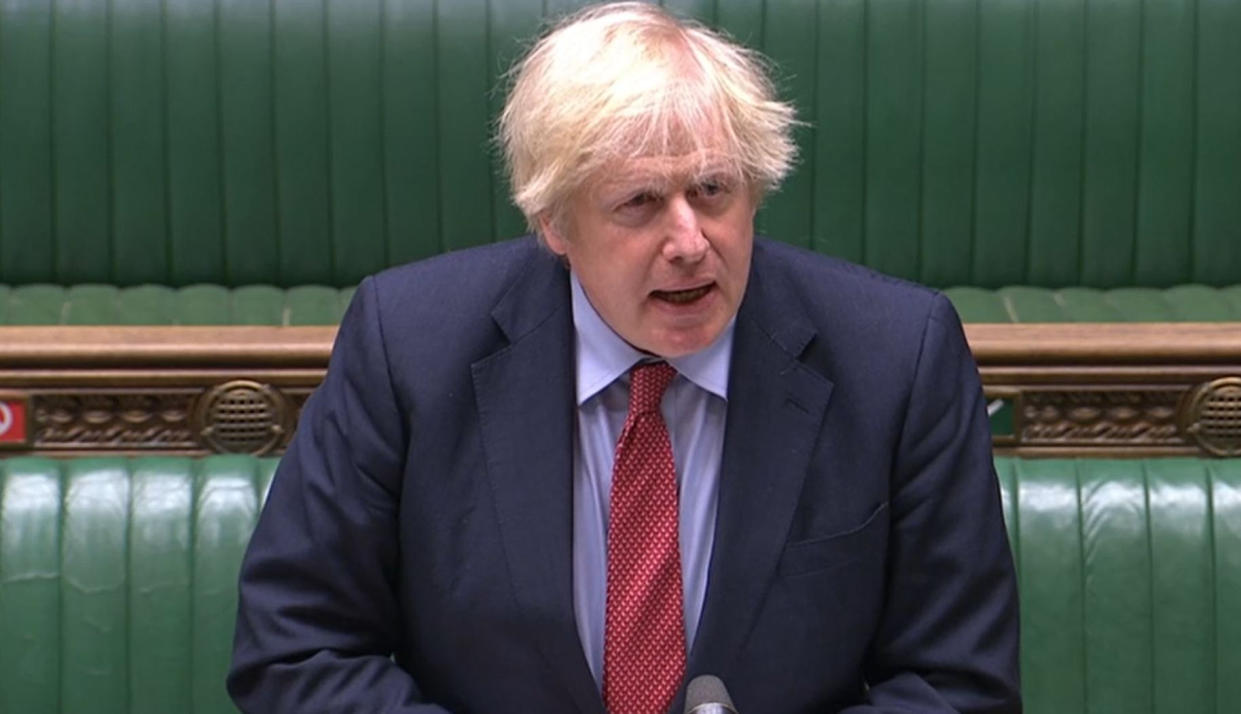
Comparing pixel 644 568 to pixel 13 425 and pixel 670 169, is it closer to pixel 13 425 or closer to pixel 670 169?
pixel 670 169

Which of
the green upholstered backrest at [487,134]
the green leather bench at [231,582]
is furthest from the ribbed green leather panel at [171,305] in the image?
the green leather bench at [231,582]

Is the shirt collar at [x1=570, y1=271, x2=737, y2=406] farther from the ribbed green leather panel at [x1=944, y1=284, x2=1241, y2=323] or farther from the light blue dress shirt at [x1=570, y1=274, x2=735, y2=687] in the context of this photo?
the ribbed green leather panel at [x1=944, y1=284, x2=1241, y2=323]

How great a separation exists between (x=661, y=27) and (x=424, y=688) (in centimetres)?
52

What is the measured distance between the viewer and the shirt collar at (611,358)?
163 centimetres

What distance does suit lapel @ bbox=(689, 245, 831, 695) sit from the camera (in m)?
1.59

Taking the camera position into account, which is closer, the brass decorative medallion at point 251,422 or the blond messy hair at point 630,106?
the blond messy hair at point 630,106

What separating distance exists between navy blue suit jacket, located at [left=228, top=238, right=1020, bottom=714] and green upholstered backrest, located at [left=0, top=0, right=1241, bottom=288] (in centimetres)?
172

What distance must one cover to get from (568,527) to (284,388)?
1020mm

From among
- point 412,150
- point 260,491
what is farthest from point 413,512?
point 412,150

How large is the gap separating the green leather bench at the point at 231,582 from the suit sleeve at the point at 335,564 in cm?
81

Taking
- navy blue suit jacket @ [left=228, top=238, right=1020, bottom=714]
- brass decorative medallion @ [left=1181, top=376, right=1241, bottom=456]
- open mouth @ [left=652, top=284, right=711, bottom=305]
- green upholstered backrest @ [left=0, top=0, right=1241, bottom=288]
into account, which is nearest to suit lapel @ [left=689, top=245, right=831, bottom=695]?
navy blue suit jacket @ [left=228, top=238, right=1020, bottom=714]

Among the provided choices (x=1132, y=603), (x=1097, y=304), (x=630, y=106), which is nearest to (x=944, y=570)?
(x=630, y=106)

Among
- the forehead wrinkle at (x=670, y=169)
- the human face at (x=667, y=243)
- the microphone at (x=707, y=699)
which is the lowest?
the microphone at (x=707, y=699)

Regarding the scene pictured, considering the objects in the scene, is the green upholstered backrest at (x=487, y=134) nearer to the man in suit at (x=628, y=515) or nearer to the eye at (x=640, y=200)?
the man in suit at (x=628, y=515)
